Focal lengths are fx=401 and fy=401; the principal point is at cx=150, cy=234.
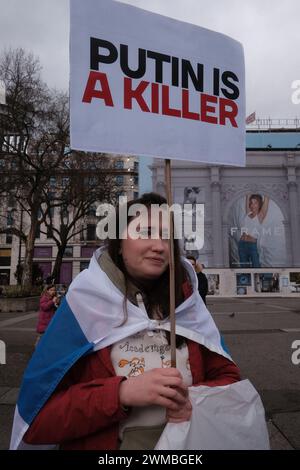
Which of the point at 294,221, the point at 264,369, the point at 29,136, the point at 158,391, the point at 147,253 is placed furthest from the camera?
the point at 294,221

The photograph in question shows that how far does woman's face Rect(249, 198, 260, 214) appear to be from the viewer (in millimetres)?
45338

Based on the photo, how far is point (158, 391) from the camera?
4.61 ft

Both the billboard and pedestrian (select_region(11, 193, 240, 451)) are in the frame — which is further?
the billboard

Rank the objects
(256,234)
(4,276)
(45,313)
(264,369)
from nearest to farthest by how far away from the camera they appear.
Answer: (264,369)
(45,313)
(256,234)
(4,276)

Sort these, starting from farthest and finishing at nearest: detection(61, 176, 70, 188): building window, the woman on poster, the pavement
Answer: the woman on poster
detection(61, 176, 70, 188): building window
the pavement

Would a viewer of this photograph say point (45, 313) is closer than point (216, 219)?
Yes

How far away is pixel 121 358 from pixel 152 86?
1221mm

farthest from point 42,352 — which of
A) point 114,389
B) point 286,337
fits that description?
point 286,337

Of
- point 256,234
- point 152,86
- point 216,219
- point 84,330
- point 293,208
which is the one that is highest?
point 293,208

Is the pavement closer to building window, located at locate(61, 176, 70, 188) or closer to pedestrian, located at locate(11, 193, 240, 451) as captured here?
pedestrian, located at locate(11, 193, 240, 451)

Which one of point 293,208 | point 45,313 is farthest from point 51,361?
point 293,208

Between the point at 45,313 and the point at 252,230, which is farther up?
the point at 252,230

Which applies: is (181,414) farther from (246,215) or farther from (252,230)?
(246,215)

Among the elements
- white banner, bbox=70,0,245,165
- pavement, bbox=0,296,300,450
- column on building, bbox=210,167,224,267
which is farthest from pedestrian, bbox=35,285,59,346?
column on building, bbox=210,167,224,267
